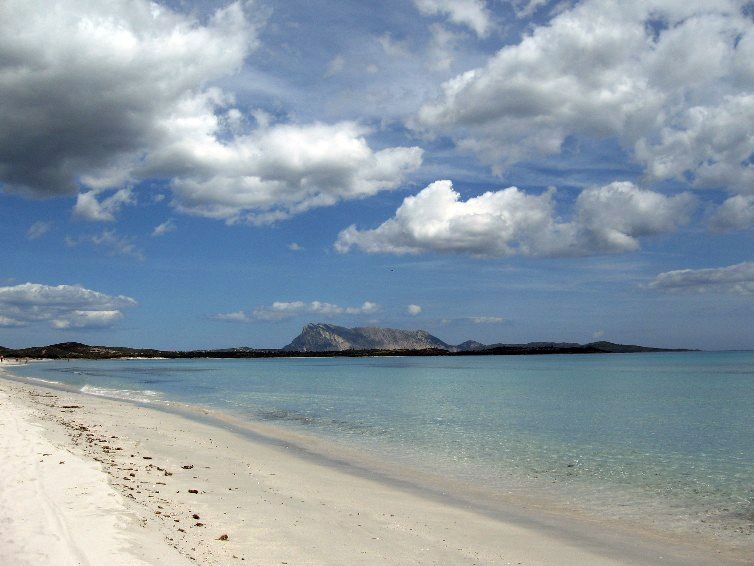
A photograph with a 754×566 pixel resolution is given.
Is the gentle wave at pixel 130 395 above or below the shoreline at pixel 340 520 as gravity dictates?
below

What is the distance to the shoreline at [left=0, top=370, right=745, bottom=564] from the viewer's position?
9898 mm

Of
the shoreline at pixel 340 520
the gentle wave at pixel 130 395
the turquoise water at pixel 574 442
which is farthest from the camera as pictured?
the gentle wave at pixel 130 395

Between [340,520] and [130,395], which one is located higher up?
[340,520]

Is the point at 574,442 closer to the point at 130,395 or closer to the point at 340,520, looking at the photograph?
the point at 340,520

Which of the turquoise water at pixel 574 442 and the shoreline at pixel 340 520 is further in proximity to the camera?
the turquoise water at pixel 574 442

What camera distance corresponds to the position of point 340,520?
11977 mm

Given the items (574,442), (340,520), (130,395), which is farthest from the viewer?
(130,395)

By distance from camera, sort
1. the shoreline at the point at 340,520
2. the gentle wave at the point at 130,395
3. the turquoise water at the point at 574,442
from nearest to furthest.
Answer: the shoreline at the point at 340,520
the turquoise water at the point at 574,442
the gentle wave at the point at 130,395

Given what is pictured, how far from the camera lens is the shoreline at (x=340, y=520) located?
9898 millimetres

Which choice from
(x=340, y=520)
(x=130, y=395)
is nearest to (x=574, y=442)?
(x=340, y=520)

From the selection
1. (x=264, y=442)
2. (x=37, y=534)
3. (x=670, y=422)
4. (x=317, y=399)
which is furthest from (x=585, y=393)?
(x=37, y=534)

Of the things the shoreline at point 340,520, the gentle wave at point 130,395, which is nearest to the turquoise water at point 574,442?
the shoreline at point 340,520

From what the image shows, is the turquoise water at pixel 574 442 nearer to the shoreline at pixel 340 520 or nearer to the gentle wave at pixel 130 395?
the shoreline at pixel 340 520

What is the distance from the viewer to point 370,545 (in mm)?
10344
